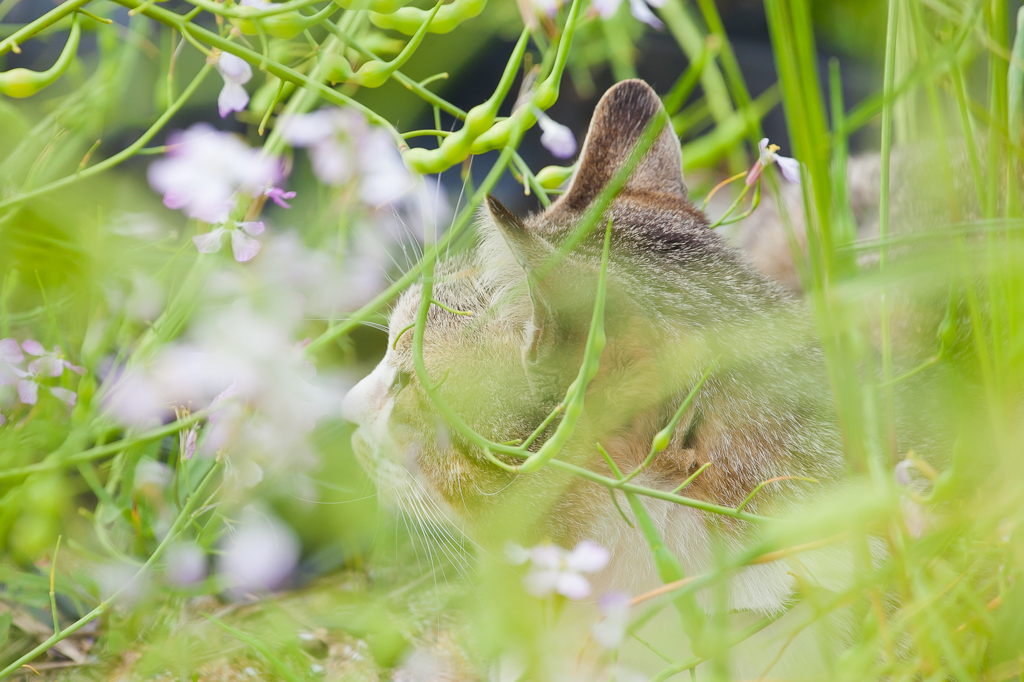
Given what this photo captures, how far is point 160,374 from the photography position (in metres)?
0.60

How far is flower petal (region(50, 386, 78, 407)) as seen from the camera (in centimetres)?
70

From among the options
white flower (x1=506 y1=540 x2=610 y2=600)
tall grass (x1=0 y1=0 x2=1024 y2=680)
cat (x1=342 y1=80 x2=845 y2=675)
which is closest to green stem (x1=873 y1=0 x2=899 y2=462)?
tall grass (x1=0 y1=0 x2=1024 y2=680)

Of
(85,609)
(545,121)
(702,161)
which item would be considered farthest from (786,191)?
(85,609)

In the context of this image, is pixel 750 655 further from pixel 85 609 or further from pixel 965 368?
pixel 85 609

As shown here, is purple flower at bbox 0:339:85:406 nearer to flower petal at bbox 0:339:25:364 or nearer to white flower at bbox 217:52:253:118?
flower petal at bbox 0:339:25:364

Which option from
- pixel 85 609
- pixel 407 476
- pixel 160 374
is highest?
pixel 160 374

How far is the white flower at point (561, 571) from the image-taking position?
46 centimetres

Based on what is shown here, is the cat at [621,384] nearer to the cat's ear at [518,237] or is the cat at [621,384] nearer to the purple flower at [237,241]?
the cat's ear at [518,237]

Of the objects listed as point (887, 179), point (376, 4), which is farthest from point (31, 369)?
point (887, 179)

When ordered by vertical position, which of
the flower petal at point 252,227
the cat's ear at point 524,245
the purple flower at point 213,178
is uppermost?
the cat's ear at point 524,245

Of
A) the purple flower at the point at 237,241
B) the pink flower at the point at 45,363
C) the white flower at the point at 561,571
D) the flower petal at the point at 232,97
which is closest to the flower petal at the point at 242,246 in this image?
the purple flower at the point at 237,241

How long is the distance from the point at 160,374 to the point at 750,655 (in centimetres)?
63

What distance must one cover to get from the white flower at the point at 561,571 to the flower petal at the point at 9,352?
1.74 ft

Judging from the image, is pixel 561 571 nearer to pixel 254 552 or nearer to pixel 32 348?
pixel 254 552
